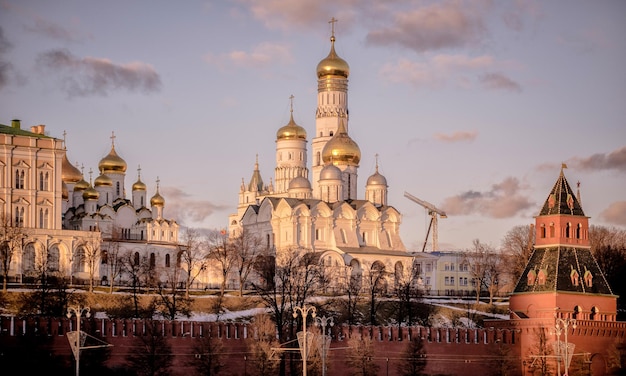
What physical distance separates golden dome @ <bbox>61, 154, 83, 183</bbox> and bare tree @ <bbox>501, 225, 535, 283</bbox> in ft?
117

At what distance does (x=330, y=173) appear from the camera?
117 m

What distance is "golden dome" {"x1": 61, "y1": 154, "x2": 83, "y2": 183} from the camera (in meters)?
116

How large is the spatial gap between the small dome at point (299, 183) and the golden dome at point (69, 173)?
1778 centimetres

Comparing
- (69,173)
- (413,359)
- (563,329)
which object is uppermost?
(69,173)

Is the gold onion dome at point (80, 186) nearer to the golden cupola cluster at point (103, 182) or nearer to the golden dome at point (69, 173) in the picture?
the golden dome at point (69, 173)

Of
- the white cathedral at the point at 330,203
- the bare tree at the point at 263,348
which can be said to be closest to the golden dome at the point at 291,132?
the white cathedral at the point at 330,203

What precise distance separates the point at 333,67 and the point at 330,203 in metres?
12.1

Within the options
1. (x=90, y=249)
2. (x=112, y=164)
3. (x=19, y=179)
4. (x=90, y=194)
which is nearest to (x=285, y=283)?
(x=90, y=249)

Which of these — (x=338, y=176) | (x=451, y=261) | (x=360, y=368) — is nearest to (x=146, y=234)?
(x=338, y=176)

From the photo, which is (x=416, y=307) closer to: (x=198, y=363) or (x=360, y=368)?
(x=360, y=368)

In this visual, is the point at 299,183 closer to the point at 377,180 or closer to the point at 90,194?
the point at 377,180

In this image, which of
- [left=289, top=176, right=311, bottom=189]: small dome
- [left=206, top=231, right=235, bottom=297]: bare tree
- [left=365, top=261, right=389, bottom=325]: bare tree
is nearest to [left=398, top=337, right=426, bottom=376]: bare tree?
[left=365, top=261, right=389, bottom=325]: bare tree

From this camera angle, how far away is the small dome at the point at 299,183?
120m

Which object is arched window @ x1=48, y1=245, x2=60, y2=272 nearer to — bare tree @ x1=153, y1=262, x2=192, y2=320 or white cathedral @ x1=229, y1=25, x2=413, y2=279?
bare tree @ x1=153, y1=262, x2=192, y2=320
